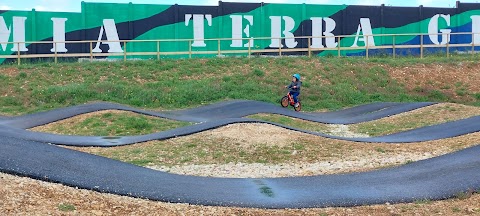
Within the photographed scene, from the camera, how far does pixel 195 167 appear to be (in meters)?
14.5

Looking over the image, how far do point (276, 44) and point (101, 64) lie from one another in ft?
42.3

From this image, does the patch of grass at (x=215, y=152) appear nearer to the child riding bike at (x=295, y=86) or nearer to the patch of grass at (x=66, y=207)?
the patch of grass at (x=66, y=207)

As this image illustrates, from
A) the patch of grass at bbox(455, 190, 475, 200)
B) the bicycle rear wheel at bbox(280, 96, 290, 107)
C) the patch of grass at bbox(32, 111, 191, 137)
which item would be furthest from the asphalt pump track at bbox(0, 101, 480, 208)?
the bicycle rear wheel at bbox(280, 96, 290, 107)

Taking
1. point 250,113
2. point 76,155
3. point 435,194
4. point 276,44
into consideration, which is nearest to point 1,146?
point 76,155

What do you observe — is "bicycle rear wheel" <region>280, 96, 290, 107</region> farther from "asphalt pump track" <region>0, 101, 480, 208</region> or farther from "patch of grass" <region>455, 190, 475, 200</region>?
"patch of grass" <region>455, 190, 475, 200</region>

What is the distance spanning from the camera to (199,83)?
98.7 ft

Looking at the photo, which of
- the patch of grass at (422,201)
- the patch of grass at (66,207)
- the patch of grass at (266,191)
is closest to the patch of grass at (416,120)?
the patch of grass at (266,191)

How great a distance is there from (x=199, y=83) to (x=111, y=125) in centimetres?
1021

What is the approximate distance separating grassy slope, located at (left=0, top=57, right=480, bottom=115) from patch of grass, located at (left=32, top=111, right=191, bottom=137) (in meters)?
5.23

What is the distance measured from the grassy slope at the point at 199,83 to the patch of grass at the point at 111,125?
17.2 feet

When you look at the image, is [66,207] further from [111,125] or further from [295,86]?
[295,86]

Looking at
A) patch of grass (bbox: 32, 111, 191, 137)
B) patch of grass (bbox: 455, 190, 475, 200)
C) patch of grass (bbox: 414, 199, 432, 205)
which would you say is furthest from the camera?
patch of grass (bbox: 32, 111, 191, 137)

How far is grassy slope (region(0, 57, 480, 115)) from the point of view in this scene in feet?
89.9

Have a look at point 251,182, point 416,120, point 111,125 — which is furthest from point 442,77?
point 251,182
